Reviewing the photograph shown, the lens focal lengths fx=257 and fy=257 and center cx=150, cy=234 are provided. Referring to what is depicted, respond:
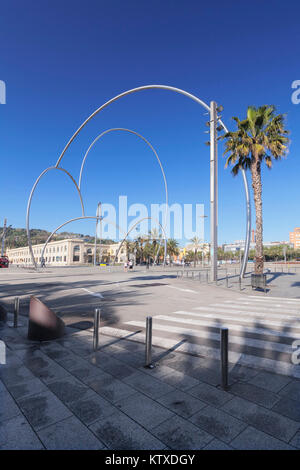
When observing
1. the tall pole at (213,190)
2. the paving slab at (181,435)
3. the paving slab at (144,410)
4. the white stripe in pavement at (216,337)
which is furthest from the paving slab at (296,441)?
the tall pole at (213,190)

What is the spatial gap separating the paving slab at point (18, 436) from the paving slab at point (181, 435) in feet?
4.17

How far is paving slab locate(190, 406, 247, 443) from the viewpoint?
2803 mm

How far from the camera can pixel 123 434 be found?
2.80 meters

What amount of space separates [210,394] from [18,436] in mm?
2460

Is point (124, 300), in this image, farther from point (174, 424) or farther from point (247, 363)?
point (174, 424)

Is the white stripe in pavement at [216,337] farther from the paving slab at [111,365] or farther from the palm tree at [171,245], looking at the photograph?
the palm tree at [171,245]

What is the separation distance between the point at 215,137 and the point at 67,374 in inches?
802

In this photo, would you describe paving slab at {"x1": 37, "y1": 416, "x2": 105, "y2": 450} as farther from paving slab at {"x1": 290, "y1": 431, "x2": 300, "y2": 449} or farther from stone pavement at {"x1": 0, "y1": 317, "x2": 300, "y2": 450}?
paving slab at {"x1": 290, "y1": 431, "x2": 300, "y2": 449}

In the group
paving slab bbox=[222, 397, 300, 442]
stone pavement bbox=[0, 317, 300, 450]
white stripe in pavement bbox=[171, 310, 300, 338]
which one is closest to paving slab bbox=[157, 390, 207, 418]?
stone pavement bbox=[0, 317, 300, 450]

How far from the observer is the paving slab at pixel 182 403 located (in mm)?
3246

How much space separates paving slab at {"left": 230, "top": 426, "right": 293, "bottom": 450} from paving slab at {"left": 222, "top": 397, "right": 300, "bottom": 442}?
3.5 inches

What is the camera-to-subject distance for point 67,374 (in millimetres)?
4359

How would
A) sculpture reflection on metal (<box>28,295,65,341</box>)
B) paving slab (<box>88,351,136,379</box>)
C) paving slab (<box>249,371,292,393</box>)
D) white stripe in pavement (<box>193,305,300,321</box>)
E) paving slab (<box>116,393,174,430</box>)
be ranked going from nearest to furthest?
paving slab (<box>116,393,174,430</box>) → paving slab (<box>249,371,292,393</box>) → paving slab (<box>88,351,136,379</box>) → sculpture reflection on metal (<box>28,295,65,341</box>) → white stripe in pavement (<box>193,305,300,321</box>)
